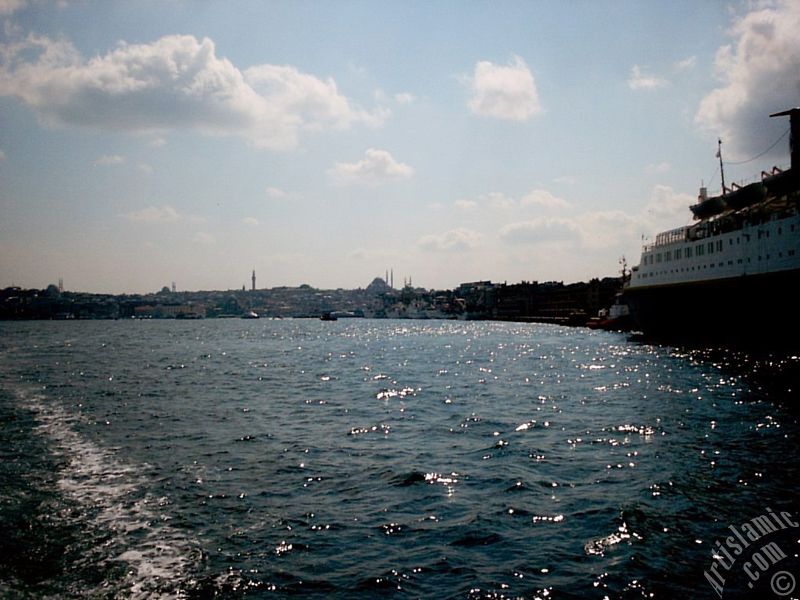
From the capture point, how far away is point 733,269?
62.5 metres

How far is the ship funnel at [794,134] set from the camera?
63.5 m

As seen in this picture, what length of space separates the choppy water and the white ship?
2163cm

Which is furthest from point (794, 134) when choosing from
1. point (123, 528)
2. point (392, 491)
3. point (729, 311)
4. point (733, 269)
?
point (123, 528)

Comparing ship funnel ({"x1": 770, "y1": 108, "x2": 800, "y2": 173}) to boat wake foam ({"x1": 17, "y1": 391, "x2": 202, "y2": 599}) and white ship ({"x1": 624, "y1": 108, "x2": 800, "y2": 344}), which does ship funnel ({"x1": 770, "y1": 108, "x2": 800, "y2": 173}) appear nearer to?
white ship ({"x1": 624, "y1": 108, "x2": 800, "y2": 344})

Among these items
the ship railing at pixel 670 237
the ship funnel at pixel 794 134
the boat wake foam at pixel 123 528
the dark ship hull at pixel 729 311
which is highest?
the ship funnel at pixel 794 134

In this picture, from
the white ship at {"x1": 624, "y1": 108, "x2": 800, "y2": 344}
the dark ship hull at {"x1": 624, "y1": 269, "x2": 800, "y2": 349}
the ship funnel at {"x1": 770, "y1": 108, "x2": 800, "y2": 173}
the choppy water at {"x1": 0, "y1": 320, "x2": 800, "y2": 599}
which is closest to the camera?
the choppy water at {"x1": 0, "y1": 320, "x2": 800, "y2": 599}

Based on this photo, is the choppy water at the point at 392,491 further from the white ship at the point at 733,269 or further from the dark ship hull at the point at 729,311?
the white ship at the point at 733,269

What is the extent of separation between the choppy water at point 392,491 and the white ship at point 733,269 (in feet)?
71.0

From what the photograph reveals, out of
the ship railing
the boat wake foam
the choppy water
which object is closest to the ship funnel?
the ship railing

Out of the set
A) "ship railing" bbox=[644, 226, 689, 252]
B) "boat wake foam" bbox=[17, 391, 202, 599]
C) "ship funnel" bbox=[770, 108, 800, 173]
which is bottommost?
"boat wake foam" bbox=[17, 391, 202, 599]

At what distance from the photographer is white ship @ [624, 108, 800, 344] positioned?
53.2 m

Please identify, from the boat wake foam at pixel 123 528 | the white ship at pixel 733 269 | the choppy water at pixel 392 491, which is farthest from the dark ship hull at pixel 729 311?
the boat wake foam at pixel 123 528

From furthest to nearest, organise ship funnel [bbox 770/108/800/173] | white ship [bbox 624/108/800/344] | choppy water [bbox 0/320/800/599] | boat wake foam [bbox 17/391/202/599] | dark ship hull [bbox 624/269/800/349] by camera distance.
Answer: ship funnel [bbox 770/108/800/173] < white ship [bbox 624/108/800/344] < dark ship hull [bbox 624/269/800/349] < choppy water [bbox 0/320/800/599] < boat wake foam [bbox 17/391/202/599]

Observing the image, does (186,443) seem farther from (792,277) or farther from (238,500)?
(792,277)
